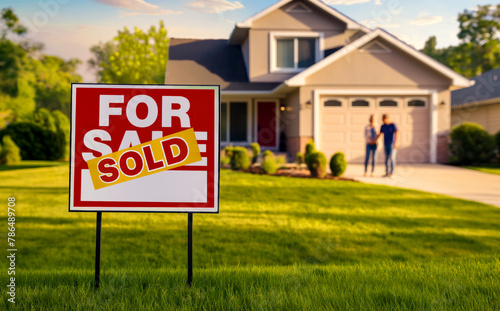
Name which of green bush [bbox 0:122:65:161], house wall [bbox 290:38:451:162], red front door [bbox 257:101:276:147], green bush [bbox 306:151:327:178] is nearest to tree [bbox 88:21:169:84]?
green bush [bbox 0:122:65:161]

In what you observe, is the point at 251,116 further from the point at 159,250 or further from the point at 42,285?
the point at 42,285

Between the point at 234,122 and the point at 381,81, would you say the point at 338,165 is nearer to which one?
the point at 381,81

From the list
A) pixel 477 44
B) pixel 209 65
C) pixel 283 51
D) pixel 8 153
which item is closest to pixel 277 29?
pixel 283 51

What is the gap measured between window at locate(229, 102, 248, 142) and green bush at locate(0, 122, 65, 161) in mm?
10025

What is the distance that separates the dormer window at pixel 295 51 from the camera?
1983 centimetres

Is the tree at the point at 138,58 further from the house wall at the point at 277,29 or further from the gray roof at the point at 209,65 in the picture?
the house wall at the point at 277,29

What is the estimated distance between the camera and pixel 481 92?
25.2 m

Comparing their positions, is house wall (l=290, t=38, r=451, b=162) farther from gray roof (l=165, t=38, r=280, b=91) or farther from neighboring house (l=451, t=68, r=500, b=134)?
neighboring house (l=451, t=68, r=500, b=134)

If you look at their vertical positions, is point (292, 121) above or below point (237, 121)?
below

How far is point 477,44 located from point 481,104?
53.1 ft

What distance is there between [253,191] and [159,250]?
4.80 m

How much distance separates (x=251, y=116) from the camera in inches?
830

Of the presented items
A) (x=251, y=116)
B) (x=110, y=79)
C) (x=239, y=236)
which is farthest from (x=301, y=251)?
(x=110, y=79)

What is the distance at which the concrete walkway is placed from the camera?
→ 36.7 ft
